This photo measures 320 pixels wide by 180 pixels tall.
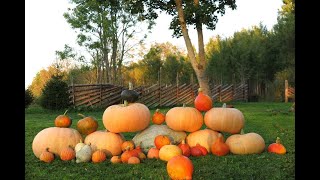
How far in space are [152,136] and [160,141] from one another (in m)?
0.39

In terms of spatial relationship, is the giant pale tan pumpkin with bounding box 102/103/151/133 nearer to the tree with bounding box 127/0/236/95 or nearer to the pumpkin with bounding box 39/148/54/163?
the pumpkin with bounding box 39/148/54/163

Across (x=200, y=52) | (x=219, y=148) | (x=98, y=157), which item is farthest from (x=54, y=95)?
(x=219, y=148)

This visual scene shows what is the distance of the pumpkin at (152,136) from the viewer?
6.42 meters

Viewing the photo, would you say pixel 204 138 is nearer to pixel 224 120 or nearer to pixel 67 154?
pixel 224 120

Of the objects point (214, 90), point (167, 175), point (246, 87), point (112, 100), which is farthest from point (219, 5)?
point (167, 175)

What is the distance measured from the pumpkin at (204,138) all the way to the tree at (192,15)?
496 inches

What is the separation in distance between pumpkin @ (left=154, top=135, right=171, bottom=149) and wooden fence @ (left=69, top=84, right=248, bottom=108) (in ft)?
47.1

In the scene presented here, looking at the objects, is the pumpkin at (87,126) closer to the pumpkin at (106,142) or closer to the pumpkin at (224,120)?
the pumpkin at (106,142)

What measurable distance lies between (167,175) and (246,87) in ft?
96.7

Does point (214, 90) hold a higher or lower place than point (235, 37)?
lower

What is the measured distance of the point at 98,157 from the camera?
231 inches

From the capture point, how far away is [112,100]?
23.0m
